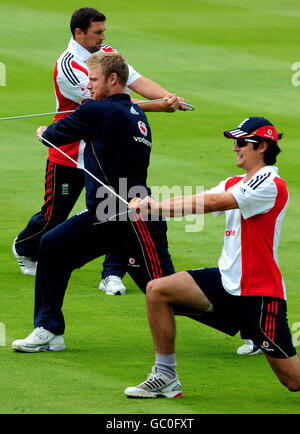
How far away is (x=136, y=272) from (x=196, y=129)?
29.9 ft

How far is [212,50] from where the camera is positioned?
76.5 ft

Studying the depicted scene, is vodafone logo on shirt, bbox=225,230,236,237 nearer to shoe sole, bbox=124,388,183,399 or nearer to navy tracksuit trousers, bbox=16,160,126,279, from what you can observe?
shoe sole, bbox=124,388,183,399

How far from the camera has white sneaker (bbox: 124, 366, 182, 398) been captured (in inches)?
302

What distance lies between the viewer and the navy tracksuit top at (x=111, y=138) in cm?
863

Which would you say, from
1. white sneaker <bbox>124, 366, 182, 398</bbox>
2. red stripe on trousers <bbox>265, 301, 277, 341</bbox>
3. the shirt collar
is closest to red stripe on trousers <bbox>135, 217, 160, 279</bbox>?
→ white sneaker <bbox>124, 366, 182, 398</bbox>

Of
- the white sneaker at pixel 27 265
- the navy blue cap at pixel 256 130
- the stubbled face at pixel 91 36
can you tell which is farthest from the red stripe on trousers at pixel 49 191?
the navy blue cap at pixel 256 130

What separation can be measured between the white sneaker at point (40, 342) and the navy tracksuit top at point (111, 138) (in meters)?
1.04

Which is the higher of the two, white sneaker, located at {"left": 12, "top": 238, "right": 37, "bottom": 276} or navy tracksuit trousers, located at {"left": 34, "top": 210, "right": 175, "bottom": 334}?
navy tracksuit trousers, located at {"left": 34, "top": 210, "right": 175, "bottom": 334}

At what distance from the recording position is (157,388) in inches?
305

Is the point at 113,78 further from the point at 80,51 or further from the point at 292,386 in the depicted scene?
the point at 292,386

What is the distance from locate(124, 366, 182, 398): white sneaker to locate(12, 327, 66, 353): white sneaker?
1.26 meters

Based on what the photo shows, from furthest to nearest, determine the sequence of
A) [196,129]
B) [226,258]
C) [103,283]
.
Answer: [196,129] < [103,283] < [226,258]

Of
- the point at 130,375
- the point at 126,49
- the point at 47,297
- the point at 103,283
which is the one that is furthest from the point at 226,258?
the point at 126,49
